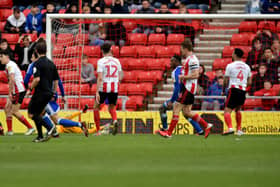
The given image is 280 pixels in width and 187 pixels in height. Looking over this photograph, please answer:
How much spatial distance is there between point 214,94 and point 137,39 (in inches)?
124

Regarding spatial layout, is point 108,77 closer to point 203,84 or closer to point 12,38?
point 203,84

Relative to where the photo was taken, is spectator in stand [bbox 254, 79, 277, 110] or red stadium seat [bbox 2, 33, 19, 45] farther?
red stadium seat [bbox 2, 33, 19, 45]

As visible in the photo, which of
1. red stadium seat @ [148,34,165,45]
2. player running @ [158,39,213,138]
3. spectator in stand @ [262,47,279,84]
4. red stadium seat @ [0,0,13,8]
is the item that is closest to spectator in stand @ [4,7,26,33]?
red stadium seat @ [0,0,13,8]

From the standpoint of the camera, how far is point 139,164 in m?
8.71

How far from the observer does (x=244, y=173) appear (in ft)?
25.2

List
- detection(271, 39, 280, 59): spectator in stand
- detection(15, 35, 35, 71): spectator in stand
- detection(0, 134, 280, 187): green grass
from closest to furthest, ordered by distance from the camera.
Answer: detection(0, 134, 280, 187): green grass < detection(271, 39, 280, 59): spectator in stand < detection(15, 35, 35, 71): spectator in stand

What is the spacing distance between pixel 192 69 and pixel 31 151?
437 centimetres

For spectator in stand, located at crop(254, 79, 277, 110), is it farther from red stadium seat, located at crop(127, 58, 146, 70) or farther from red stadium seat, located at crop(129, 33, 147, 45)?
red stadium seat, located at crop(129, 33, 147, 45)

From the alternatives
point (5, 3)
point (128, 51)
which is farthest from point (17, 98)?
point (5, 3)

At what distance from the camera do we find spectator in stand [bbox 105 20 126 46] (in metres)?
20.8

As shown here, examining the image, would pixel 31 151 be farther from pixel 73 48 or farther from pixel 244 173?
pixel 73 48

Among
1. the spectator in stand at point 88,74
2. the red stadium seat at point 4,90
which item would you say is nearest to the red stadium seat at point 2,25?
the red stadium seat at point 4,90

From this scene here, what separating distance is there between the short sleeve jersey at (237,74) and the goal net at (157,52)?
283 cm

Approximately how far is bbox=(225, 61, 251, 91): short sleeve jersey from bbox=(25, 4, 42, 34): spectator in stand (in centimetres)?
895
